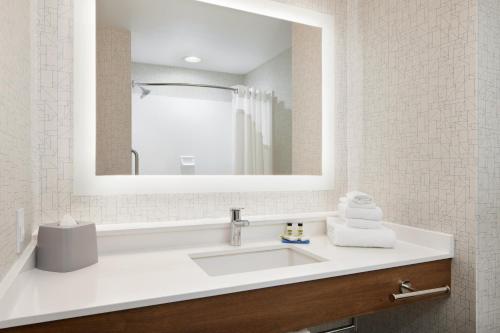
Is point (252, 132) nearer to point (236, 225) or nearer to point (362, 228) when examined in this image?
point (236, 225)

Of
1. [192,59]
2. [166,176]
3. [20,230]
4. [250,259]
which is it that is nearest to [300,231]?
[250,259]

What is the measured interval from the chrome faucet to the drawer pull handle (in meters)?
0.61

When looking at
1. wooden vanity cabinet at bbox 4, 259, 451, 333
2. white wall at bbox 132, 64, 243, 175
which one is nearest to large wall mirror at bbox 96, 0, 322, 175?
white wall at bbox 132, 64, 243, 175

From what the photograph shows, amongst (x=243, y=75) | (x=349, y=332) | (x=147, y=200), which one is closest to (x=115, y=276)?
(x=147, y=200)

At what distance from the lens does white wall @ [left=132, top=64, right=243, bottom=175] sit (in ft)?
4.45

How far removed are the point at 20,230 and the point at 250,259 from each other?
818mm

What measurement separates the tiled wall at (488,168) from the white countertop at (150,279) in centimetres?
13

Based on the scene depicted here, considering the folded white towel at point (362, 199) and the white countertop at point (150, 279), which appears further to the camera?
the folded white towel at point (362, 199)

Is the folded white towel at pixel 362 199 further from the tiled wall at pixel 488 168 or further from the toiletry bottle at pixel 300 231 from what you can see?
the tiled wall at pixel 488 168

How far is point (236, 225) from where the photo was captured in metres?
1.35

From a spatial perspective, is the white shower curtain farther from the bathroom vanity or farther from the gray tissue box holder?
the gray tissue box holder

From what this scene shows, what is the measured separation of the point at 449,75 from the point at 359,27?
0.65 m

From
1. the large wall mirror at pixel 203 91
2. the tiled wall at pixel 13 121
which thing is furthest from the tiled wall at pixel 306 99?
the tiled wall at pixel 13 121

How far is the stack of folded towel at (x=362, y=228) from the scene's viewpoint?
1.34 m
